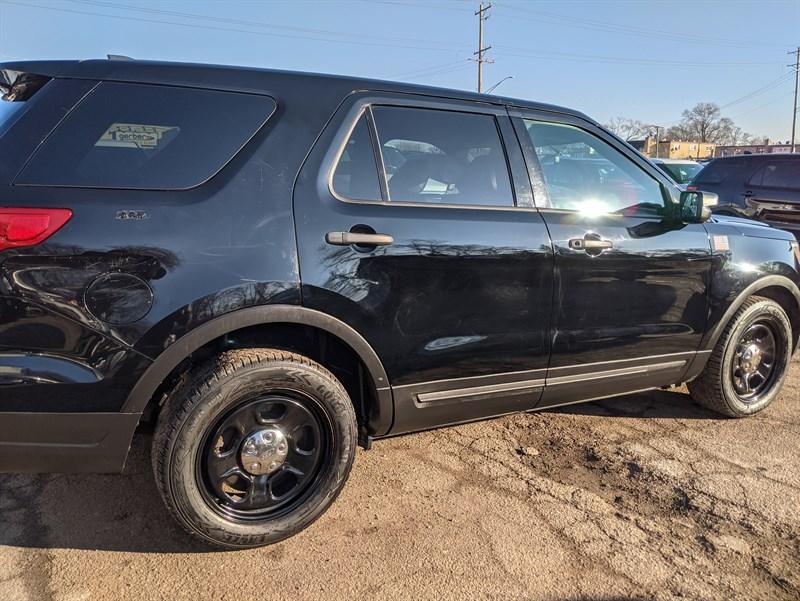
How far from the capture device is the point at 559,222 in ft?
10.1

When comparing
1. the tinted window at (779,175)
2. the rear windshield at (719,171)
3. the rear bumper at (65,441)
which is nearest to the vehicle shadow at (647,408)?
the rear bumper at (65,441)

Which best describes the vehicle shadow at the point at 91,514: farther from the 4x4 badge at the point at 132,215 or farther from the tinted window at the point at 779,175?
the tinted window at the point at 779,175

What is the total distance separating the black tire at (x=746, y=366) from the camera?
3.80 meters

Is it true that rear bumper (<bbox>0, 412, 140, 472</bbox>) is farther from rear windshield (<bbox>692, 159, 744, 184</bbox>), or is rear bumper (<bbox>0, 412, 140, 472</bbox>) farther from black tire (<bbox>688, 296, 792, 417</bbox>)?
rear windshield (<bbox>692, 159, 744, 184</bbox>)

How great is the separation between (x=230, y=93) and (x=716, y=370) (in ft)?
10.7

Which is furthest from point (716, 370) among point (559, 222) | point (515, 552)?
point (515, 552)

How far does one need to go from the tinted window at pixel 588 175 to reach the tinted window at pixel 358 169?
0.95m

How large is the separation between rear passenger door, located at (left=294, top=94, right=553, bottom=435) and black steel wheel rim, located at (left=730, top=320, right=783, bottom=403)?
169 centimetres

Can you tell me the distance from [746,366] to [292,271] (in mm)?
3160

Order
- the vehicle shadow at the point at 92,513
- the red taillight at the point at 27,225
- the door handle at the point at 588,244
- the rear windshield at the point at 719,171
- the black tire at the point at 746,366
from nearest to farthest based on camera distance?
the red taillight at the point at 27,225, the vehicle shadow at the point at 92,513, the door handle at the point at 588,244, the black tire at the point at 746,366, the rear windshield at the point at 719,171

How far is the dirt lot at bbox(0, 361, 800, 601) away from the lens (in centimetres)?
234

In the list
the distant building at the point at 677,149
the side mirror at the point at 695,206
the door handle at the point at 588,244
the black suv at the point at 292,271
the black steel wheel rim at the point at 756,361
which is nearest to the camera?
the black suv at the point at 292,271

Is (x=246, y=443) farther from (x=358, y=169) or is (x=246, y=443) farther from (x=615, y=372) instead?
(x=615, y=372)

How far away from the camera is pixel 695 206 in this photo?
3426 millimetres
